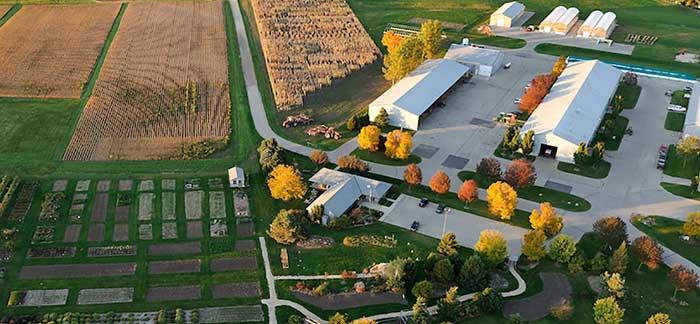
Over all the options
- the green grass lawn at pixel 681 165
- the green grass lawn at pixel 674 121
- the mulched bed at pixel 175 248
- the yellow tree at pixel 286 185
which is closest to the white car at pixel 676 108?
the green grass lawn at pixel 674 121

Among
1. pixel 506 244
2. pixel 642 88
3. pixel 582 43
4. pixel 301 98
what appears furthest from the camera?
pixel 582 43

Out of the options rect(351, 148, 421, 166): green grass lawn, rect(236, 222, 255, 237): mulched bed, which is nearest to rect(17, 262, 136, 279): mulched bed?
rect(236, 222, 255, 237): mulched bed

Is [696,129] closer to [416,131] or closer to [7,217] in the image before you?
[416,131]

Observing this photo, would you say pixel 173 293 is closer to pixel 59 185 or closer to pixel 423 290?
pixel 423 290

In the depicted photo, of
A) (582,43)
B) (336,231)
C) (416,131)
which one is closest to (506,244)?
(336,231)

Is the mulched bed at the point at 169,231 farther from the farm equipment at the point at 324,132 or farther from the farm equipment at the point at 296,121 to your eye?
the farm equipment at the point at 296,121

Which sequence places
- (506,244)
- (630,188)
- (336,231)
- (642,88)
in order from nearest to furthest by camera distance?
(506,244) → (336,231) → (630,188) → (642,88)
